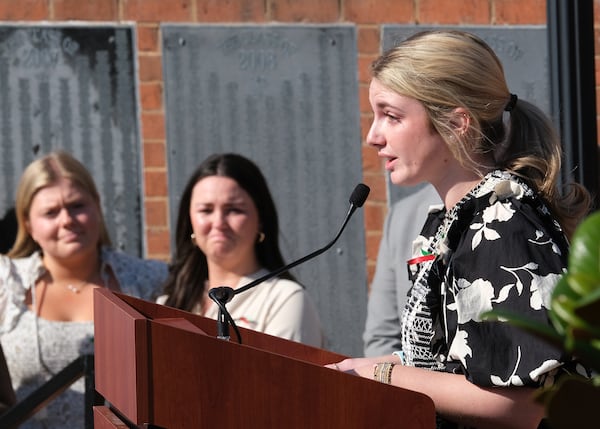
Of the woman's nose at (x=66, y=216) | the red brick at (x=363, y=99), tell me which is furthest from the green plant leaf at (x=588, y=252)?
the red brick at (x=363, y=99)

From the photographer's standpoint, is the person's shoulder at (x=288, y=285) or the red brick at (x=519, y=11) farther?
the red brick at (x=519, y=11)

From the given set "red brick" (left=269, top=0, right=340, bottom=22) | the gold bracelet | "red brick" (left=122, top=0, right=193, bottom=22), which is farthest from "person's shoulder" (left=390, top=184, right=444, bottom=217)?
the gold bracelet

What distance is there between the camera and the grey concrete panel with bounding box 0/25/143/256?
13.5 ft

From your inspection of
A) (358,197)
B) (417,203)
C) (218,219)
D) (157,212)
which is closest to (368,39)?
(157,212)

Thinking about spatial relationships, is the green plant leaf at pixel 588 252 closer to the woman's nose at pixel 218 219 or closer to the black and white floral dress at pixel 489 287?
the black and white floral dress at pixel 489 287

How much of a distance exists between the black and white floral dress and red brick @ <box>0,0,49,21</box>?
2668 mm

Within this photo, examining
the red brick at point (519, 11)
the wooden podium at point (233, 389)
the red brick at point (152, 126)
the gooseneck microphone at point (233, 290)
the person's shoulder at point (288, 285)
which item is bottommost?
the person's shoulder at point (288, 285)

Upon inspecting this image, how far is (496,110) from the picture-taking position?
6.31 ft

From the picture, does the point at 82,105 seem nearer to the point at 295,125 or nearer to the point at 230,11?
the point at 230,11

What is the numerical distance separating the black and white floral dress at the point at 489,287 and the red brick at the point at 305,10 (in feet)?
8.21

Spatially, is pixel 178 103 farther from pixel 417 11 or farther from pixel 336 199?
pixel 417 11

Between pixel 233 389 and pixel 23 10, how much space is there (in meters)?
3.01

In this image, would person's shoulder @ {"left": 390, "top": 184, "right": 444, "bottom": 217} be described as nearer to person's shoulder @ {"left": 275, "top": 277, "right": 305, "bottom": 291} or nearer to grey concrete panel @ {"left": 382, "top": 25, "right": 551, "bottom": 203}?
person's shoulder @ {"left": 275, "top": 277, "right": 305, "bottom": 291}

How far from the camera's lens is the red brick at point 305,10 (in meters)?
4.23
